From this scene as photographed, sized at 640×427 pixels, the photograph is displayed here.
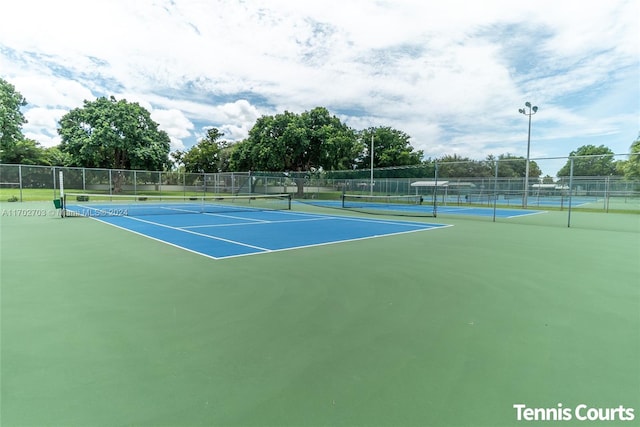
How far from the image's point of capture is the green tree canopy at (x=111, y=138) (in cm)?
2941

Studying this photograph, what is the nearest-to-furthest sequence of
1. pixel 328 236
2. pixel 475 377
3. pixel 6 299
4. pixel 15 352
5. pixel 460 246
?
pixel 475 377, pixel 15 352, pixel 6 299, pixel 460 246, pixel 328 236

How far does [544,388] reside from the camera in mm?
2125

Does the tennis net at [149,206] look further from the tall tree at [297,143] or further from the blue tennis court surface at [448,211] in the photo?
the tall tree at [297,143]

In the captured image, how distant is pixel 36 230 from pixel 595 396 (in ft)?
37.3

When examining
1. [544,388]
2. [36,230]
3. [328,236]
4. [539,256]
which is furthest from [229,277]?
[36,230]

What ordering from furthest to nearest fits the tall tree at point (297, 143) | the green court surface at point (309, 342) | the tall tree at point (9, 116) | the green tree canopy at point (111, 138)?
the tall tree at point (297, 143), the green tree canopy at point (111, 138), the tall tree at point (9, 116), the green court surface at point (309, 342)

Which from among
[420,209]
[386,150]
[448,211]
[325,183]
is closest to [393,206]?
[420,209]

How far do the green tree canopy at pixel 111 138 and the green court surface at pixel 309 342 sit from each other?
28.5m

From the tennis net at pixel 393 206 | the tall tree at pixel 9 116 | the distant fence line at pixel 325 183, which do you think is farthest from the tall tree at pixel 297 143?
the tall tree at pixel 9 116

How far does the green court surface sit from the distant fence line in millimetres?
19513

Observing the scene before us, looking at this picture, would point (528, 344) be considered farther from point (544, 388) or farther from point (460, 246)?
point (460, 246)

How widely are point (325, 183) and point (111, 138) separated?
19197 millimetres

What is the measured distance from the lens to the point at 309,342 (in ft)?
8.91

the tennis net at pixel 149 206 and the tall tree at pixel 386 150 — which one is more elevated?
the tall tree at pixel 386 150
